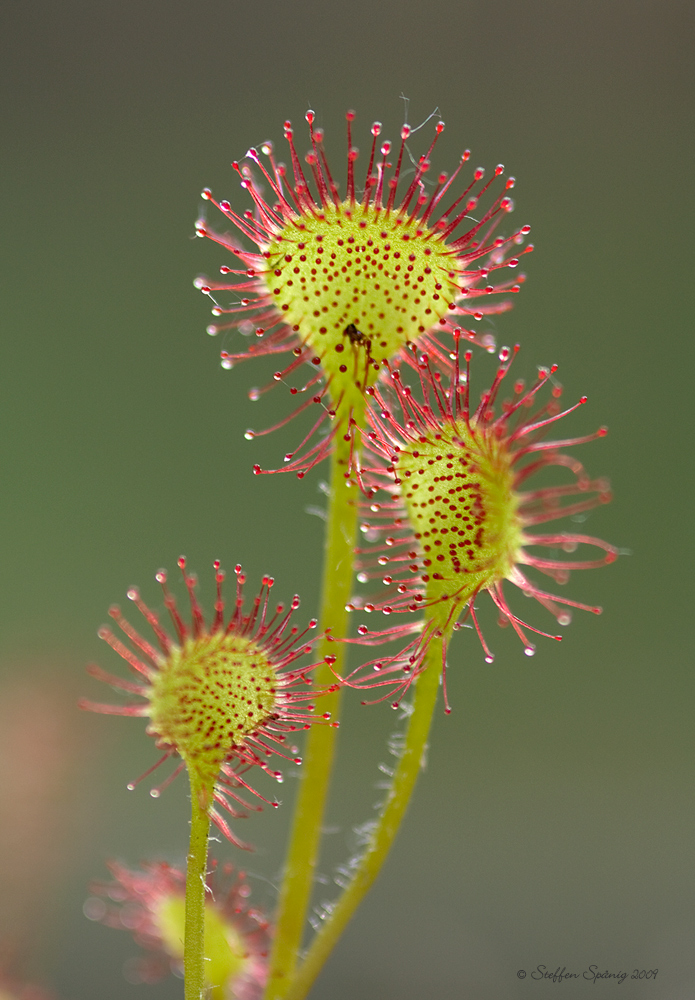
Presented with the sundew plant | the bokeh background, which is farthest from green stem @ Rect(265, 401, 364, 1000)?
the bokeh background

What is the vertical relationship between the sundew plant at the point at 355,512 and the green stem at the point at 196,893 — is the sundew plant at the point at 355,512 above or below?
above

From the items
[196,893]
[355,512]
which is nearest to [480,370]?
[355,512]

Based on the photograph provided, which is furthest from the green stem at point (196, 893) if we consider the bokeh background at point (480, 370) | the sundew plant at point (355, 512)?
the bokeh background at point (480, 370)

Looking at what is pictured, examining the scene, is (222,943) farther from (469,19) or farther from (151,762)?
(469,19)

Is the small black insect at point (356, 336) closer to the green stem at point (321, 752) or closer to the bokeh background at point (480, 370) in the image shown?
the green stem at point (321, 752)

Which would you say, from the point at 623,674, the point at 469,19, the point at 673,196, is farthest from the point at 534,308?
the point at 623,674

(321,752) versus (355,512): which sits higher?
(355,512)

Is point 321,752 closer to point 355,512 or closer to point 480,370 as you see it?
point 355,512

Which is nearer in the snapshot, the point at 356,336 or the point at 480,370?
the point at 356,336
